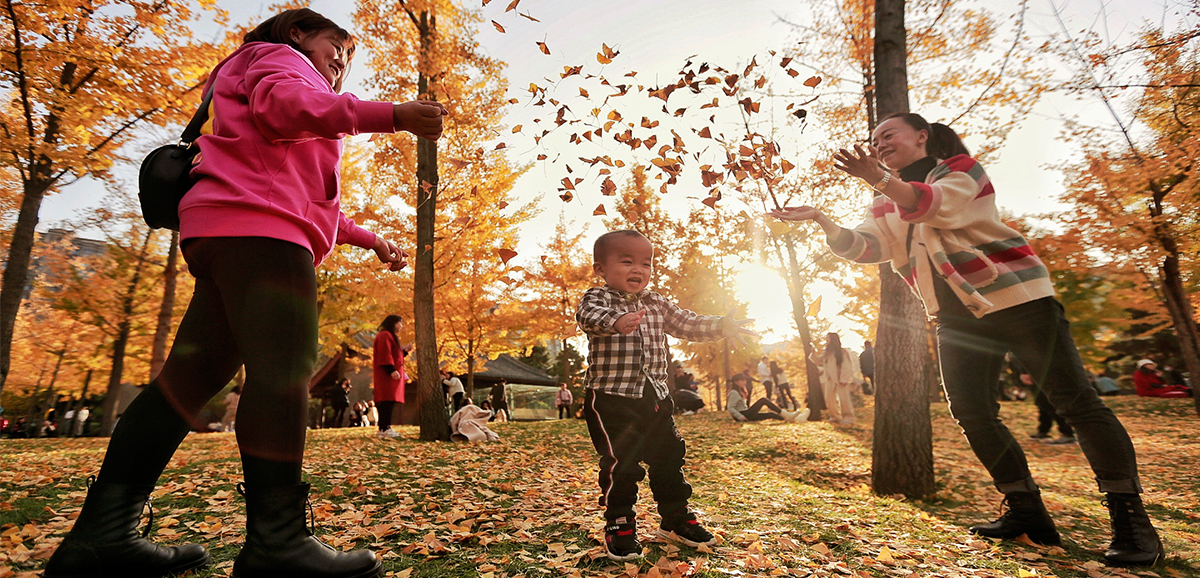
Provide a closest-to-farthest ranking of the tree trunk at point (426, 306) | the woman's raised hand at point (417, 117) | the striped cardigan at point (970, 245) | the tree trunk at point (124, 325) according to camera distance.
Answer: the woman's raised hand at point (417, 117) → the striped cardigan at point (970, 245) → the tree trunk at point (426, 306) → the tree trunk at point (124, 325)

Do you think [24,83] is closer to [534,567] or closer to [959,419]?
[534,567]

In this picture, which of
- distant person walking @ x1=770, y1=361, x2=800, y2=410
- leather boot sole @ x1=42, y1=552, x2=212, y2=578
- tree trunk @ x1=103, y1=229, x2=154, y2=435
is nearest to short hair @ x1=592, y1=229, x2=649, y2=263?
leather boot sole @ x1=42, y1=552, x2=212, y2=578

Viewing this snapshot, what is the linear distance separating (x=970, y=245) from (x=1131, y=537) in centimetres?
135

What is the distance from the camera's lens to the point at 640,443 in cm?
247

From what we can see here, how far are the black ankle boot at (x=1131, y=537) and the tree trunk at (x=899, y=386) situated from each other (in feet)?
5.63

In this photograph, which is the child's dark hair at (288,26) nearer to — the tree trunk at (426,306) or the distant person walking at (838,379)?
the tree trunk at (426,306)

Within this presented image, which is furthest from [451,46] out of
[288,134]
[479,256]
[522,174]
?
[288,134]

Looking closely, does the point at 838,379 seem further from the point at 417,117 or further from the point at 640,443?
the point at 417,117

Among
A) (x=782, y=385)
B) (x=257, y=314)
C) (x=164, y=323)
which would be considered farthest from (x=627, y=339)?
(x=782, y=385)

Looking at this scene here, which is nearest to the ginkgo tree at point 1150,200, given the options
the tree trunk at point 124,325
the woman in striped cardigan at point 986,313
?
the woman in striped cardigan at point 986,313

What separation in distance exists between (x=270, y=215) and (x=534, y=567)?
159cm

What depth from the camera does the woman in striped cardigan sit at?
7.54 feet

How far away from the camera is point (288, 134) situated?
4.69 feet

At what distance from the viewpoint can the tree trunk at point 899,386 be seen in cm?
402
